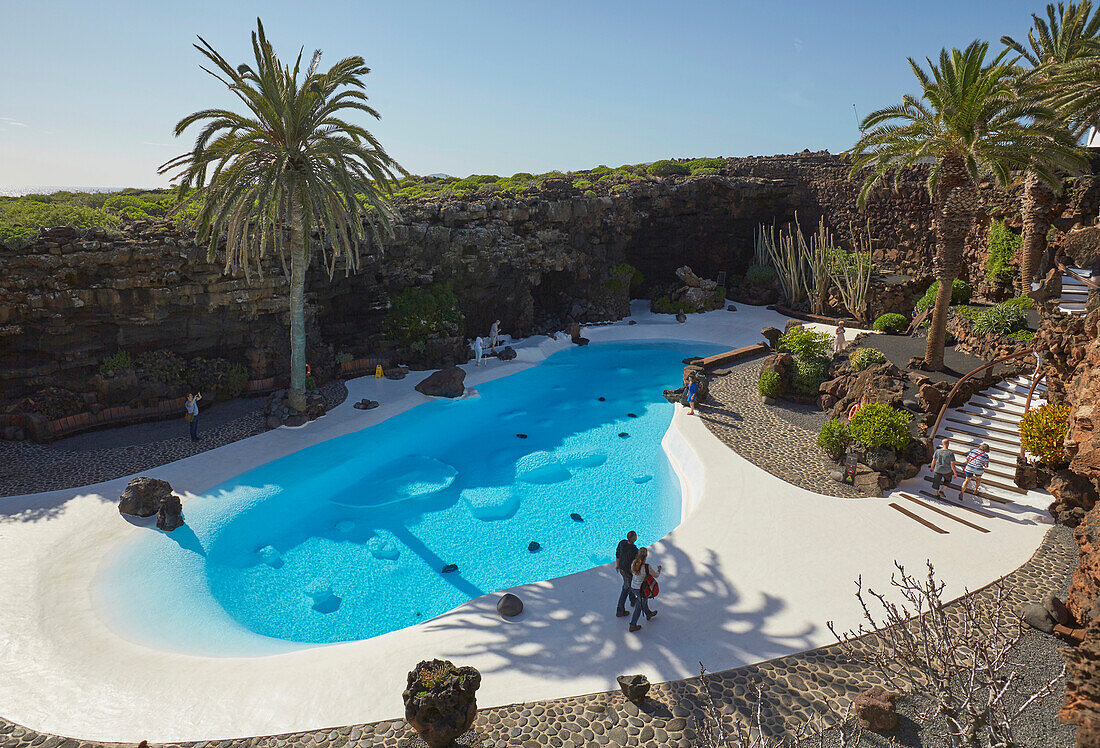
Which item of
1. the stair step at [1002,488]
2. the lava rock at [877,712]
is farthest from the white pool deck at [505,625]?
the lava rock at [877,712]

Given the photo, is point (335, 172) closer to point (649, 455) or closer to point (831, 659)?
point (649, 455)

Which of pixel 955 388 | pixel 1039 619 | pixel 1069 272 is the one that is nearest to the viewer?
pixel 1039 619

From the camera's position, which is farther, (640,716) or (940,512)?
(940,512)

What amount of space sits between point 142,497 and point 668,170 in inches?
1693

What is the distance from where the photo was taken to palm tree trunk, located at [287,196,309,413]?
19172mm

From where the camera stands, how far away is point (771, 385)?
22031 millimetres

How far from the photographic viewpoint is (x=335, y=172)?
1870 centimetres

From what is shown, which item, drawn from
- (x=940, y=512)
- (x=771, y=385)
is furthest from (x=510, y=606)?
(x=771, y=385)

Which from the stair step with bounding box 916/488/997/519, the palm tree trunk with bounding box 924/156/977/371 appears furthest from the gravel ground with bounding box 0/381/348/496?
the palm tree trunk with bounding box 924/156/977/371

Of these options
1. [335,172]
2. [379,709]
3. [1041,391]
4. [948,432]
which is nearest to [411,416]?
[335,172]

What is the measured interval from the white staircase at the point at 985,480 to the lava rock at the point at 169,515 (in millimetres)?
18017

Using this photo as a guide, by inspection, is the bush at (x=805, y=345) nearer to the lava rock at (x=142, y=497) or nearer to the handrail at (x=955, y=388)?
the handrail at (x=955, y=388)

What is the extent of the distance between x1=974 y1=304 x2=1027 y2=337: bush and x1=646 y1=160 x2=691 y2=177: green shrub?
93.5 feet

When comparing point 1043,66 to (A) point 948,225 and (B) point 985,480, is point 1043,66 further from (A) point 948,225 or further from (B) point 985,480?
(B) point 985,480
